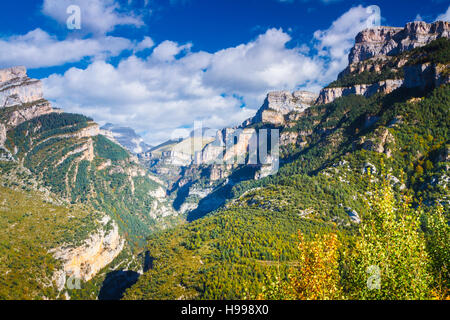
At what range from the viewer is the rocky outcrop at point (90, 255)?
116919mm

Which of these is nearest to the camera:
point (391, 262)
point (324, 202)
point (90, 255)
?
point (391, 262)

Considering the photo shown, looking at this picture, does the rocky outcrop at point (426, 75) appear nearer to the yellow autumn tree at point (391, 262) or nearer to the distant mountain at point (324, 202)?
the distant mountain at point (324, 202)

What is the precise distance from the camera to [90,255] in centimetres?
13862

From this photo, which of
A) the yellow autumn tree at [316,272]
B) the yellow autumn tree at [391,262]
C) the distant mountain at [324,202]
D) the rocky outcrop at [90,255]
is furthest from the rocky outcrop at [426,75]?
the rocky outcrop at [90,255]

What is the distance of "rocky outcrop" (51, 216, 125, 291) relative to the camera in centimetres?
11692

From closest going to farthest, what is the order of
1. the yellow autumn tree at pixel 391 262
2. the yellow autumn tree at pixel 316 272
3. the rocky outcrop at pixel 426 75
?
the yellow autumn tree at pixel 391 262
the yellow autumn tree at pixel 316 272
the rocky outcrop at pixel 426 75

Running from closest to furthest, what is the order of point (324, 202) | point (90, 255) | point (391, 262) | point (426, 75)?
1. point (391, 262)
2. point (324, 202)
3. point (90, 255)
4. point (426, 75)

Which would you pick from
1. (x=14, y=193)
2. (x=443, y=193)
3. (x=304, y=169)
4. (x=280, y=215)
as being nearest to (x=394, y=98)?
(x=304, y=169)

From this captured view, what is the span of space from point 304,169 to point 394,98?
7814cm

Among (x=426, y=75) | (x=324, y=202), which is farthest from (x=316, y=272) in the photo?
(x=426, y=75)

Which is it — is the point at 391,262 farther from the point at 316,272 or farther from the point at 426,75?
the point at 426,75

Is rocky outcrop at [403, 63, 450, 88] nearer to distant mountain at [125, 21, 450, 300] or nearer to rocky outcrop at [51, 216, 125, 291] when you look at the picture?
distant mountain at [125, 21, 450, 300]

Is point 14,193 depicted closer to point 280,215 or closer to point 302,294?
point 280,215

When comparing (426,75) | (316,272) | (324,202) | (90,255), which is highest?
(426,75)
